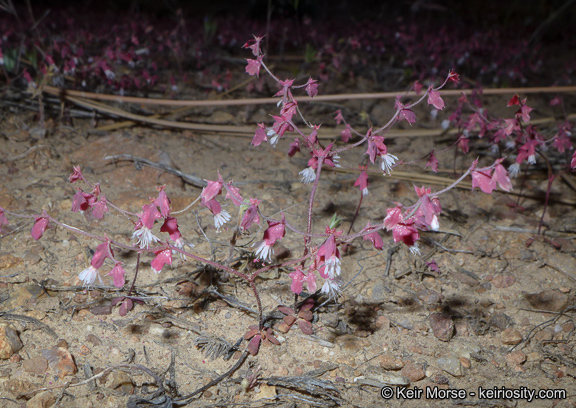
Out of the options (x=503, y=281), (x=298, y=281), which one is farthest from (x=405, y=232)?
(x=503, y=281)

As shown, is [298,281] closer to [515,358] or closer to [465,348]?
[465,348]

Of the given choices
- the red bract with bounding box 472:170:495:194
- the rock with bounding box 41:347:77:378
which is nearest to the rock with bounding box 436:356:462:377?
the red bract with bounding box 472:170:495:194

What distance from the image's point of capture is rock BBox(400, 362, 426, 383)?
5.88ft

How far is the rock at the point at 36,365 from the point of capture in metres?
1.68

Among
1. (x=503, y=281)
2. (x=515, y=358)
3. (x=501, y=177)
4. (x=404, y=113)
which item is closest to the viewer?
(x=501, y=177)

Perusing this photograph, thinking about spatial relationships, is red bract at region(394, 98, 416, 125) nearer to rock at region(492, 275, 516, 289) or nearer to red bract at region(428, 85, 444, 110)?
red bract at region(428, 85, 444, 110)

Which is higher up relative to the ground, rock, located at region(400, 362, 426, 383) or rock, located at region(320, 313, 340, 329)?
rock, located at region(320, 313, 340, 329)

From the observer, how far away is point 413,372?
1.80 m

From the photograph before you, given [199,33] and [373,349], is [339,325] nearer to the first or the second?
[373,349]

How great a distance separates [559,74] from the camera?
20.4 feet

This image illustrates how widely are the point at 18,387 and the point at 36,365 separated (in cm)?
10

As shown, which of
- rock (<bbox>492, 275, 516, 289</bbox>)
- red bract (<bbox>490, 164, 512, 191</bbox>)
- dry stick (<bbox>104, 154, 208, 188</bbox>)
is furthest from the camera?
dry stick (<bbox>104, 154, 208, 188</bbox>)

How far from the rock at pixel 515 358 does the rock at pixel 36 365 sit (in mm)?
1796

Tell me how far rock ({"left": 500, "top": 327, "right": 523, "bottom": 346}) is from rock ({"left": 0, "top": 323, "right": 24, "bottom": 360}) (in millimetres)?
1959
